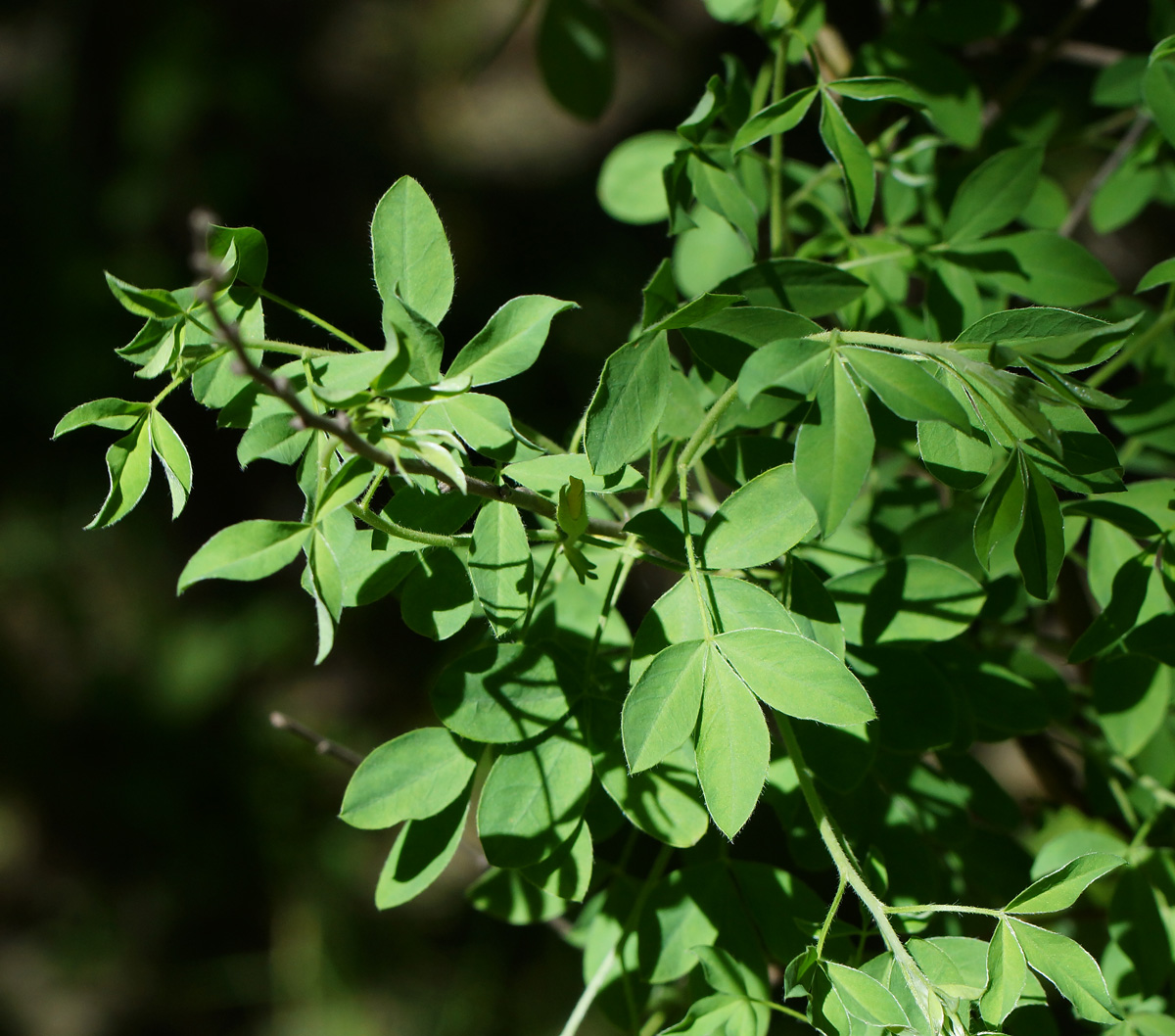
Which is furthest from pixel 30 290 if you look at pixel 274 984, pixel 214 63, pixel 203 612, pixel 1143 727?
pixel 1143 727

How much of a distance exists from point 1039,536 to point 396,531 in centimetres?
40

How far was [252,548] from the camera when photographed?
55 centimetres

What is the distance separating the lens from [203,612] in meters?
2.60

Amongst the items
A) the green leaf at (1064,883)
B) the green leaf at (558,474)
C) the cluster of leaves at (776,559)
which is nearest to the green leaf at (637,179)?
the cluster of leaves at (776,559)

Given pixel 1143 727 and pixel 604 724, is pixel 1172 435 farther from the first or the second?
pixel 604 724

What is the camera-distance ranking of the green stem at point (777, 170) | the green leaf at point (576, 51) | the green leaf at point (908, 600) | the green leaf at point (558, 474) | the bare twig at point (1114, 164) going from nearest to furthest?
the green leaf at point (558, 474), the green leaf at point (908, 600), the green stem at point (777, 170), the bare twig at point (1114, 164), the green leaf at point (576, 51)

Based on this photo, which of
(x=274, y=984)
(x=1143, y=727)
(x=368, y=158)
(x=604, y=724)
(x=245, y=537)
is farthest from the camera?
(x=368, y=158)

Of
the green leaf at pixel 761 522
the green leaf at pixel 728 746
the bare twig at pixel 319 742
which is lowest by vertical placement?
the bare twig at pixel 319 742

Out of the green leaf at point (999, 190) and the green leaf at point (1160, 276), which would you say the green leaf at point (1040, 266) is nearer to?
the green leaf at point (999, 190)

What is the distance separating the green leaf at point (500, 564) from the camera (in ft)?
2.02

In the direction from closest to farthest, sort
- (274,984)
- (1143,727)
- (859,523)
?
(1143,727) < (859,523) < (274,984)

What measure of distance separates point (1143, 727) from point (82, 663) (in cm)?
261

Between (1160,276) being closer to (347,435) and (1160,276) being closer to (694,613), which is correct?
(694,613)

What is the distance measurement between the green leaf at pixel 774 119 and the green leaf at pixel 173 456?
1.46 ft
